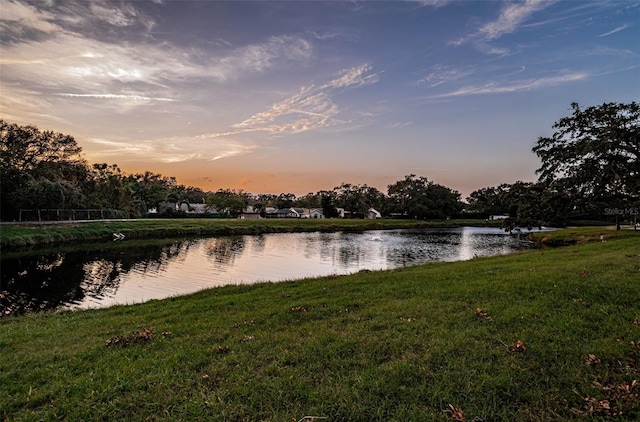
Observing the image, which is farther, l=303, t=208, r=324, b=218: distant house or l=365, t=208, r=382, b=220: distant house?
l=303, t=208, r=324, b=218: distant house

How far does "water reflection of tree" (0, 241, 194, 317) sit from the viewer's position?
52.9 feet

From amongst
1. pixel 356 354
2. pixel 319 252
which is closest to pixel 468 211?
pixel 319 252

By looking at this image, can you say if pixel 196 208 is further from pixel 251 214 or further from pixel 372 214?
pixel 372 214

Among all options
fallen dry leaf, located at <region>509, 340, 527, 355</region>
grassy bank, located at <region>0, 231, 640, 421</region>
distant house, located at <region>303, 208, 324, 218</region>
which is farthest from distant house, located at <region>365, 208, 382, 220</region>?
fallen dry leaf, located at <region>509, 340, 527, 355</region>

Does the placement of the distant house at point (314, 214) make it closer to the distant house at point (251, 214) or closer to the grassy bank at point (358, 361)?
the distant house at point (251, 214)

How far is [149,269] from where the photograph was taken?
24062 mm

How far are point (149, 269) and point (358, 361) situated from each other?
22.8 m

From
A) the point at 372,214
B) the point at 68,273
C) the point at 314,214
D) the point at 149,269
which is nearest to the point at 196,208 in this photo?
the point at 314,214

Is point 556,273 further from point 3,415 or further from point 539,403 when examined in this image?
point 3,415

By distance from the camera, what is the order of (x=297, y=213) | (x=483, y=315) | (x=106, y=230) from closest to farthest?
(x=483, y=315), (x=106, y=230), (x=297, y=213)

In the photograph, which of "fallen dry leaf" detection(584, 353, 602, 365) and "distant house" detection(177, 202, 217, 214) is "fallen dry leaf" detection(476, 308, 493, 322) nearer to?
"fallen dry leaf" detection(584, 353, 602, 365)

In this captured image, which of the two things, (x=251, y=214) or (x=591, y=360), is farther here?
(x=251, y=214)

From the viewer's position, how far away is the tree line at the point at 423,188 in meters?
7.26

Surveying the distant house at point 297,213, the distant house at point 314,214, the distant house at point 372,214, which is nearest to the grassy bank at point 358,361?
the distant house at point 372,214
